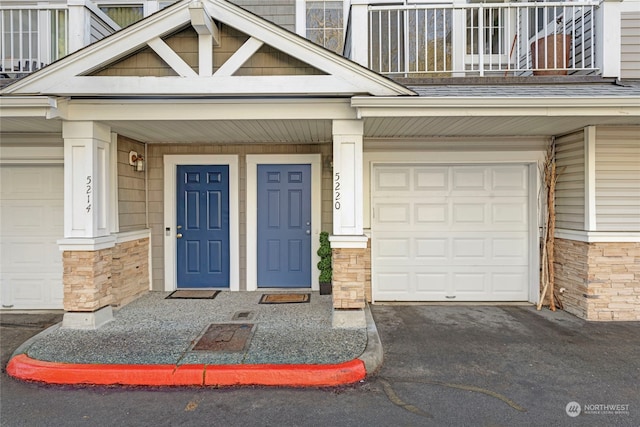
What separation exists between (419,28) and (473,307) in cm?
432

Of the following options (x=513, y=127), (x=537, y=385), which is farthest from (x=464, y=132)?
(x=537, y=385)

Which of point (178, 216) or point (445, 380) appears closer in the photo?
point (445, 380)

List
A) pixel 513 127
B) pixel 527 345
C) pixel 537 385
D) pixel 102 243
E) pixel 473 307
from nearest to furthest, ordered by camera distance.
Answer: pixel 537 385 → pixel 527 345 → pixel 102 243 → pixel 513 127 → pixel 473 307

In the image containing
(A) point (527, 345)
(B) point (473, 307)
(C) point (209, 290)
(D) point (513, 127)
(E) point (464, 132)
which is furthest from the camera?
(C) point (209, 290)

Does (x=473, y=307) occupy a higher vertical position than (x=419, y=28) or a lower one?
lower

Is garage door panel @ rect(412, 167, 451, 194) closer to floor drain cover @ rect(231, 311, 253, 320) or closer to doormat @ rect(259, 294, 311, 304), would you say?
doormat @ rect(259, 294, 311, 304)

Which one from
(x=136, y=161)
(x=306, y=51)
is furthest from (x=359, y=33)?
(x=136, y=161)

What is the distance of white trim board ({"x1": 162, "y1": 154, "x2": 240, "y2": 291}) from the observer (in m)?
6.29

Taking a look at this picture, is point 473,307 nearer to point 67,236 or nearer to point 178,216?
point 178,216

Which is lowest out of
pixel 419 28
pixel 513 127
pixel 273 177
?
pixel 273 177

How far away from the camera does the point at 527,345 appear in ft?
14.1

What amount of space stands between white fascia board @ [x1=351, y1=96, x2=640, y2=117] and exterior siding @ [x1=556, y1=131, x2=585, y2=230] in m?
0.94

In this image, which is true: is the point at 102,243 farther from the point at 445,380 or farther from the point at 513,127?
the point at 513,127

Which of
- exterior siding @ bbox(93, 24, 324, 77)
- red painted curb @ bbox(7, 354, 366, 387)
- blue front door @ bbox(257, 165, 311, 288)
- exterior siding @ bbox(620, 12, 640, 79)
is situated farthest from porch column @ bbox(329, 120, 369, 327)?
exterior siding @ bbox(620, 12, 640, 79)
